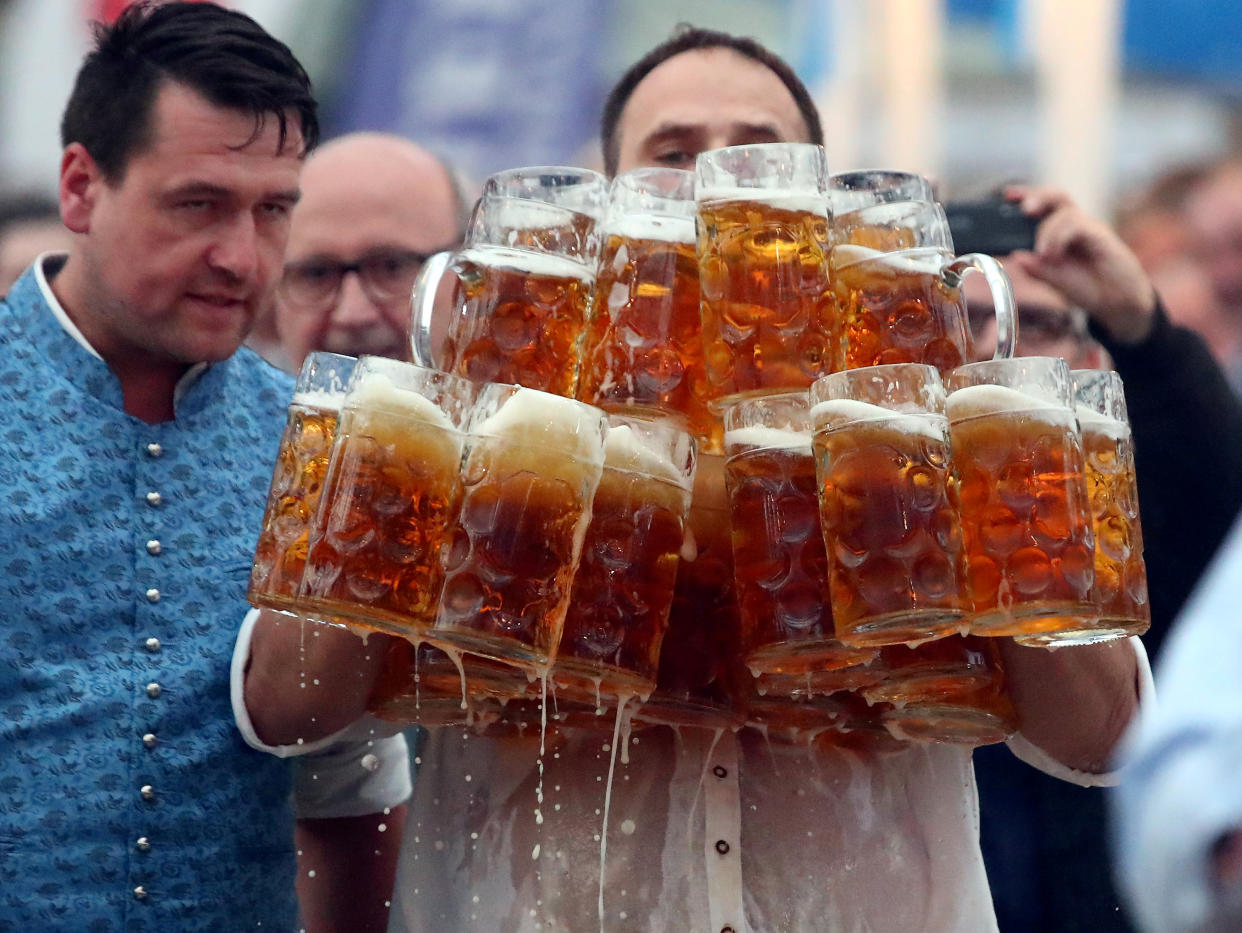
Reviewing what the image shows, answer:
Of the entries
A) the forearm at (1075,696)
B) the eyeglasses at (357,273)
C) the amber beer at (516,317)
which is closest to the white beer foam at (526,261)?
the amber beer at (516,317)

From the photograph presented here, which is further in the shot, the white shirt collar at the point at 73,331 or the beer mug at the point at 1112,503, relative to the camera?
the white shirt collar at the point at 73,331

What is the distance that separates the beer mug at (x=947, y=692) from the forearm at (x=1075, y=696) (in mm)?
21

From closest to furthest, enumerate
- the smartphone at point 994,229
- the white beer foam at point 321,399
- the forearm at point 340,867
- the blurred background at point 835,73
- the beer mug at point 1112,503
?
the beer mug at point 1112,503 < the white beer foam at point 321,399 < the forearm at point 340,867 < the smartphone at point 994,229 < the blurred background at point 835,73

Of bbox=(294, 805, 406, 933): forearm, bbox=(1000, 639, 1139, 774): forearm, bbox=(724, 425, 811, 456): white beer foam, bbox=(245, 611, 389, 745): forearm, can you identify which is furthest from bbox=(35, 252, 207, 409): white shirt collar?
bbox=(1000, 639, 1139, 774): forearm

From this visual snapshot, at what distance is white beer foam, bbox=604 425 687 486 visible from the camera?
164 cm

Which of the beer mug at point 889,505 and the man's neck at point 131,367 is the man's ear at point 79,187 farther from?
the beer mug at point 889,505

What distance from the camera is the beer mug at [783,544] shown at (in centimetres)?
162

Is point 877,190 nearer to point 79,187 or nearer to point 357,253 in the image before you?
point 79,187

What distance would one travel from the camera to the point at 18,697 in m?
2.03

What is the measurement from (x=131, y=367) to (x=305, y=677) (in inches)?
27.4

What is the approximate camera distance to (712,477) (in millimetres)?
1799

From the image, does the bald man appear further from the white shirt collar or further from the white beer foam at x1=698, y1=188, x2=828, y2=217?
the white beer foam at x1=698, y1=188, x2=828, y2=217

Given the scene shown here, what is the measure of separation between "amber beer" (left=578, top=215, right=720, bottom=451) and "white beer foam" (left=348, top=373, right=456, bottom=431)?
0.69 feet

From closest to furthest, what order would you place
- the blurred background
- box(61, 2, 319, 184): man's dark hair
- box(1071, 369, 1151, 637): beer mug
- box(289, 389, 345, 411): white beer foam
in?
box(1071, 369, 1151, 637): beer mug, box(289, 389, 345, 411): white beer foam, box(61, 2, 319, 184): man's dark hair, the blurred background
